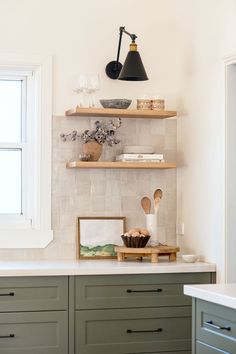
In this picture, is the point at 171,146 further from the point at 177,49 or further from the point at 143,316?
the point at 143,316

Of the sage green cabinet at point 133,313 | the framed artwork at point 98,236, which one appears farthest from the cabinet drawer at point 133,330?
the framed artwork at point 98,236

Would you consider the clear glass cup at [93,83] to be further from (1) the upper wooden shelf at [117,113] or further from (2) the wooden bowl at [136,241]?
(2) the wooden bowl at [136,241]

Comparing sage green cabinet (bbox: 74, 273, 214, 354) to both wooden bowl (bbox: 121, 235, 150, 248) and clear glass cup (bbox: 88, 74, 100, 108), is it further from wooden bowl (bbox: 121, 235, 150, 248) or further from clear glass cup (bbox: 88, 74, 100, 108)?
clear glass cup (bbox: 88, 74, 100, 108)

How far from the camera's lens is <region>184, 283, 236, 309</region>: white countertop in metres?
3.62

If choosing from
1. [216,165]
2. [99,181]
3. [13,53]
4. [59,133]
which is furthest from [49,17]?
[216,165]

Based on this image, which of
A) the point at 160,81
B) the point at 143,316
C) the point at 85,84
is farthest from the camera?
the point at 160,81

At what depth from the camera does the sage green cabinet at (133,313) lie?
480 cm

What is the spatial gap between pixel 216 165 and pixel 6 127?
149 cm

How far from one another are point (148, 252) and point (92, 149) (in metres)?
0.78

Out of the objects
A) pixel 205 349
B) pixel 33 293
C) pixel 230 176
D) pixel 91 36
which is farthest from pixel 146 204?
pixel 205 349

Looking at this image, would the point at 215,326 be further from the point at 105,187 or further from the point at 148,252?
the point at 105,187

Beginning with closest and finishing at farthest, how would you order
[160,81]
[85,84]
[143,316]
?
[143,316] < [85,84] < [160,81]

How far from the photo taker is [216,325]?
3789 mm

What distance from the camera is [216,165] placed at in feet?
16.3
